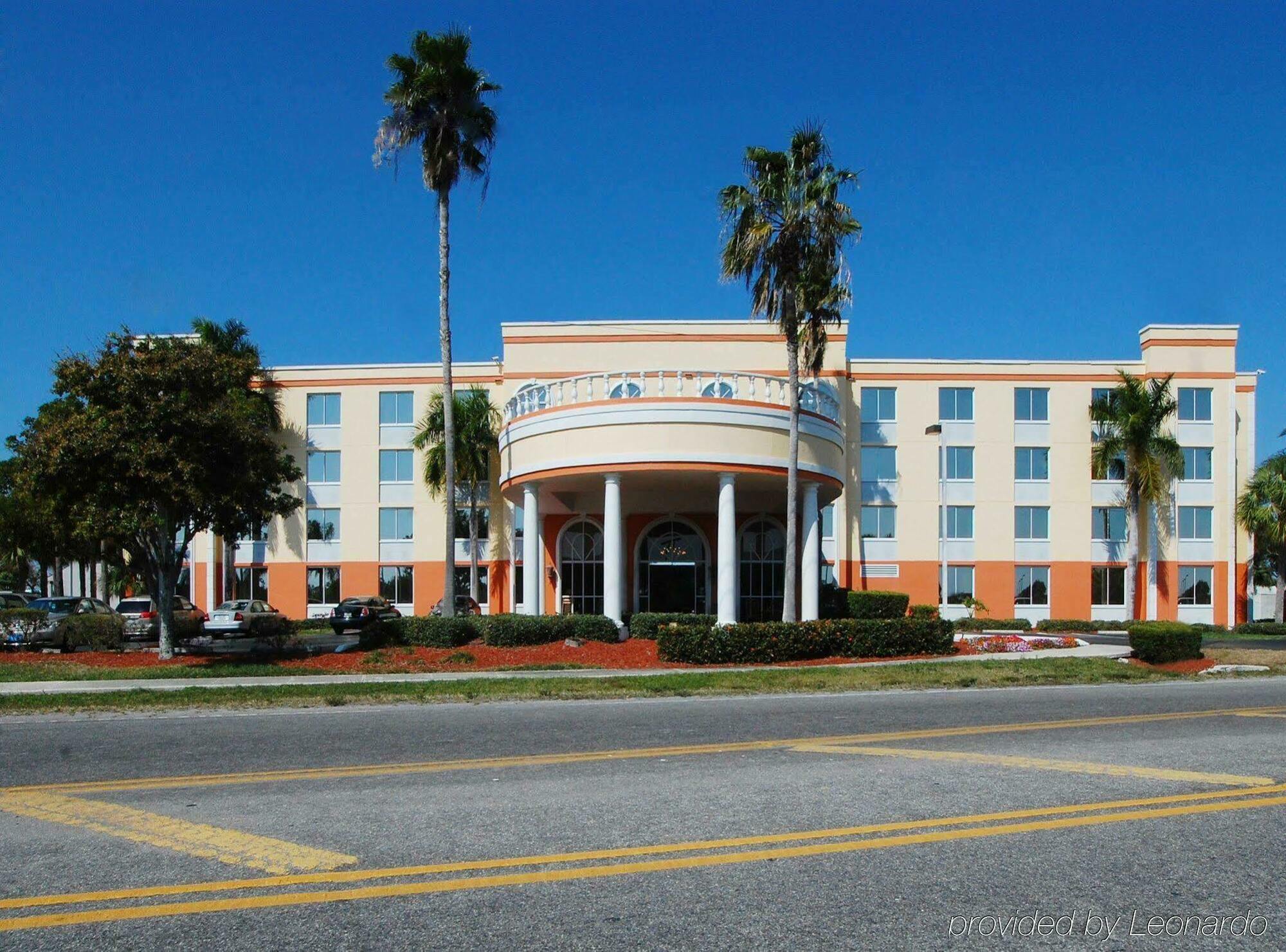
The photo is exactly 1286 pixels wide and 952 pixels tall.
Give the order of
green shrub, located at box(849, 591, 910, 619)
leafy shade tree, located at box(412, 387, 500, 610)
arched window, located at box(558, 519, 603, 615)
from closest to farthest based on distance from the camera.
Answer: green shrub, located at box(849, 591, 910, 619) < arched window, located at box(558, 519, 603, 615) < leafy shade tree, located at box(412, 387, 500, 610)

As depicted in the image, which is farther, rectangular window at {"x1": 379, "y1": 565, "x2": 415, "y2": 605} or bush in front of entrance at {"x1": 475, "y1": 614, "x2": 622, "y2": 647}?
rectangular window at {"x1": 379, "y1": 565, "x2": 415, "y2": 605}

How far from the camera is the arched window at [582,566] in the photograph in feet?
125

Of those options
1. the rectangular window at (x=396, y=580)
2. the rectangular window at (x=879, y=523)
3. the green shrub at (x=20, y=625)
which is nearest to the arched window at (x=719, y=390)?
the green shrub at (x=20, y=625)

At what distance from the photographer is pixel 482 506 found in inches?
1730

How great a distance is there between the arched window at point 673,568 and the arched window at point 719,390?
36.5 feet

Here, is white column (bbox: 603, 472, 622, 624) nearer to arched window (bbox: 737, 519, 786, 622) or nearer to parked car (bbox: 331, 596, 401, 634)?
arched window (bbox: 737, 519, 786, 622)

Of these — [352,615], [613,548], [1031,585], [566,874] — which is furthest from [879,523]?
[566,874]

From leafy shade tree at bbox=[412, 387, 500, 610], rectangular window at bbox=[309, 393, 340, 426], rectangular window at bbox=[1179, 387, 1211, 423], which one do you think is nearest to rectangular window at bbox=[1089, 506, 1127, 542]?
rectangular window at bbox=[1179, 387, 1211, 423]

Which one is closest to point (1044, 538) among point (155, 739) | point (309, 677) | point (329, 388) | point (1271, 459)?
point (1271, 459)

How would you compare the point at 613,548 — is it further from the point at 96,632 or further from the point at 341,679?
the point at 96,632

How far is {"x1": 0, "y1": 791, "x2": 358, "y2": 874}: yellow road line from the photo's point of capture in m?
5.81

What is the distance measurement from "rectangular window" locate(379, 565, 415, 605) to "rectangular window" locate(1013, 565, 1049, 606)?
973 inches

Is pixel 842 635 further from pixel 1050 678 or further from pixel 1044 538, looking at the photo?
pixel 1044 538

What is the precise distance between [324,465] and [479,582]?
824cm
